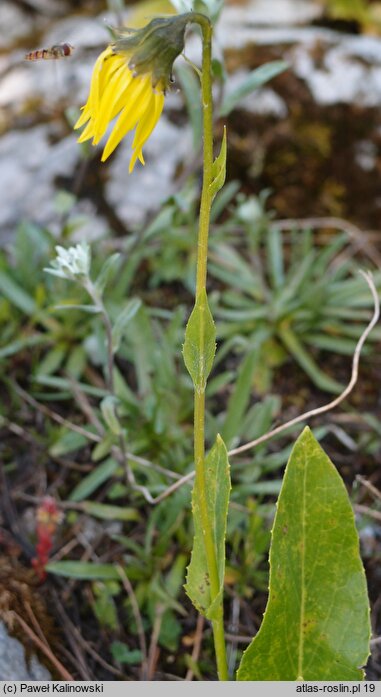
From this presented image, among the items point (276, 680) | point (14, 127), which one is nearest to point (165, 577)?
point (276, 680)

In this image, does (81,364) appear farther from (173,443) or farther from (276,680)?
(276,680)

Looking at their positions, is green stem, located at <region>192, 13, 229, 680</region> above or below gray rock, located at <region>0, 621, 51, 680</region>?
above

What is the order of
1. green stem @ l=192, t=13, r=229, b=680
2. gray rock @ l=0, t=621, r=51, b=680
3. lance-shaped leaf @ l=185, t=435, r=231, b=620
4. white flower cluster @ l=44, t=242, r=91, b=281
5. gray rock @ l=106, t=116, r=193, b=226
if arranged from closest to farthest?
green stem @ l=192, t=13, r=229, b=680 < lance-shaped leaf @ l=185, t=435, r=231, b=620 < gray rock @ l=0, t=621, r=51, b=680 < white flower cluster @ l=44, t=242, r=91, b=281 < gray rock @ l=106, t=116, r=193, b=226

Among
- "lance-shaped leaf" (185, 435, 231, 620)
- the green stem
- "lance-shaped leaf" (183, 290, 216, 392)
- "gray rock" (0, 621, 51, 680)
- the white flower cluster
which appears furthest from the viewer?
the white flower cluster

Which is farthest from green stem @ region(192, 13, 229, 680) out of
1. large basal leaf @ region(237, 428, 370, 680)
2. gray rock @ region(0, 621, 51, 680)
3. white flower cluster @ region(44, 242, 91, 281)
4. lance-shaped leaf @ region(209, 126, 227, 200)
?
white flower cluster @ region(44, 242, 91, 281)

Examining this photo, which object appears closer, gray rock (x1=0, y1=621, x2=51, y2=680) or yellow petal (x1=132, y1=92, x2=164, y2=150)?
yellow petal (x1=132, y1=92, x2=164, y2=150)

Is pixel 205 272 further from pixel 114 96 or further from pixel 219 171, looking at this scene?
pixel 114 96

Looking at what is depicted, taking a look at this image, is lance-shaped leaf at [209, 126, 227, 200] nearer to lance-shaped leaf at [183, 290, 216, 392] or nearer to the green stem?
the green stem

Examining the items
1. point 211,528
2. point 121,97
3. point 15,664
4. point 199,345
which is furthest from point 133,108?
point 15,664
